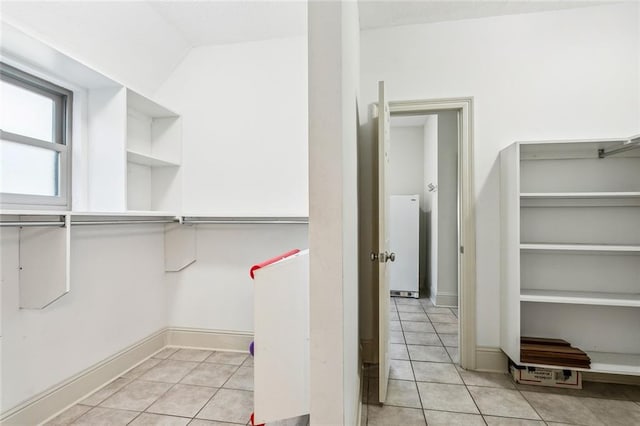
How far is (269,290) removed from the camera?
1411 millimetres

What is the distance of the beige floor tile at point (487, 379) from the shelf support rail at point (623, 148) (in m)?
1.73

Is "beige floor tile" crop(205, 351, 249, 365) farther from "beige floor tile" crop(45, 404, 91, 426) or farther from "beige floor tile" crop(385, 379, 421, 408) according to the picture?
"beige floor tile" crop(385, 379, 421, 408)

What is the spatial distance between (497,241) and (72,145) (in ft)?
10.3

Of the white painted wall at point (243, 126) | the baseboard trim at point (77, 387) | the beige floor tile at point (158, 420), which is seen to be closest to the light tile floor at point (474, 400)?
the beige floor tile at point (158, 420)

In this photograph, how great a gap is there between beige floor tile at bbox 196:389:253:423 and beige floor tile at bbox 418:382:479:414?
109 centimetres

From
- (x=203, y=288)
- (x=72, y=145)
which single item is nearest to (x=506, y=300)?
(x=203, y=288)

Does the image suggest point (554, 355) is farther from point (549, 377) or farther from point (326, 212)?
point (326, 212)

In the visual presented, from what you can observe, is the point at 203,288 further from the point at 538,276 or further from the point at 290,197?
the point at 538,276

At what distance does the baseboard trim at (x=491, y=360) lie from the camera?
2211 mm

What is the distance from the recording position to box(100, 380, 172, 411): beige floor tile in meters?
1.80

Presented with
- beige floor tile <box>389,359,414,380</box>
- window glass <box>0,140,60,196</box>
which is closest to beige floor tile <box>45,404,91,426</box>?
window glass <box>0,140,60,196</box>

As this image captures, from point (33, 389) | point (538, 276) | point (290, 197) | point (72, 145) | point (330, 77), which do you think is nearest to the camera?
point (330, 77)

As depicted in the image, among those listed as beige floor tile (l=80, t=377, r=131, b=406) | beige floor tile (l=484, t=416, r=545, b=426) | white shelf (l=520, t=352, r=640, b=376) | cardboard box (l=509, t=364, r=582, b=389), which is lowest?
beige floor tile (l=484, t=416, r=545, b=426)


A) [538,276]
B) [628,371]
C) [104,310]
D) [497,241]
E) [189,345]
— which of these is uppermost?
[497,241]
